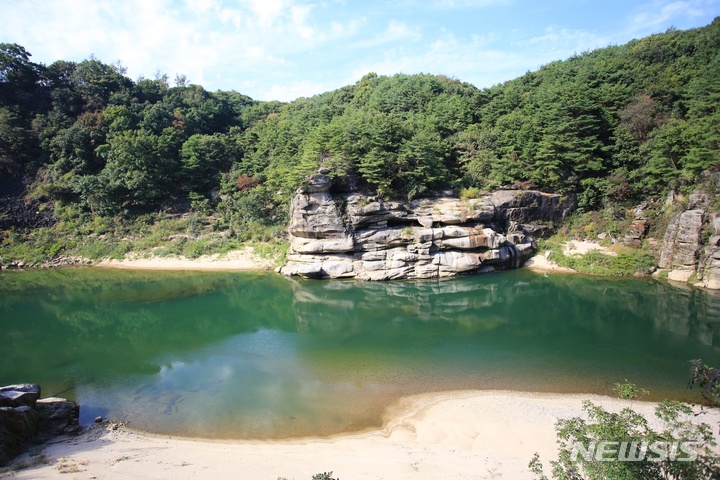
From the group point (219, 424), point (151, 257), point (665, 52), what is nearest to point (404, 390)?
point (219, 424)

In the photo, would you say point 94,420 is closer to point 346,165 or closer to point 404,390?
point 404,390

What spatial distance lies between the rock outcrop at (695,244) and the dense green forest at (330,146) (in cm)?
253

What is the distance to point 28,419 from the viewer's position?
417 inches

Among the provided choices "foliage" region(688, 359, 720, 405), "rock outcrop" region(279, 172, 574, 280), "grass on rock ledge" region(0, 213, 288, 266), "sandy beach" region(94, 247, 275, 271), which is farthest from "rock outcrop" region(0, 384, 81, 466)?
"grass on rock ledge" region(0, 213, 288, 266)

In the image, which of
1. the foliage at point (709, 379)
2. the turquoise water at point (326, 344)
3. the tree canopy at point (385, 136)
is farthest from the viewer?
the tree canopy at point (385, 136)

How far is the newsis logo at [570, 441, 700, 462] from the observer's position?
505 centimetres

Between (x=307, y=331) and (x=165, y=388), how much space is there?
7447 millimetres

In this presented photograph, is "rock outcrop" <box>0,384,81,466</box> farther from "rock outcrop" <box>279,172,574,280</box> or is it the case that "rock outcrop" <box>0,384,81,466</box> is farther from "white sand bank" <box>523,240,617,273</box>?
"white sand bank" <box>523,240,617,273</box>

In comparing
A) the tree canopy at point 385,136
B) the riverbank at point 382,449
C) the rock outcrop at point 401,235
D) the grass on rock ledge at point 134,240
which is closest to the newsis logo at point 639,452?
the riverbank at point 382,449

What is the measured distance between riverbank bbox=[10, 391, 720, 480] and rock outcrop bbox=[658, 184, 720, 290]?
56.7 ft

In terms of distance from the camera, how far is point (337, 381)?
48.0 ft

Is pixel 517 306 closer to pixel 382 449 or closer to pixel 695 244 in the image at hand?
pixel 695 244

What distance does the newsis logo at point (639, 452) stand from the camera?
5.05m

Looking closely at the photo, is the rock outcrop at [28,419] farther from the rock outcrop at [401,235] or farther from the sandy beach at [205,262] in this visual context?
the sandy beach at [205,262]
